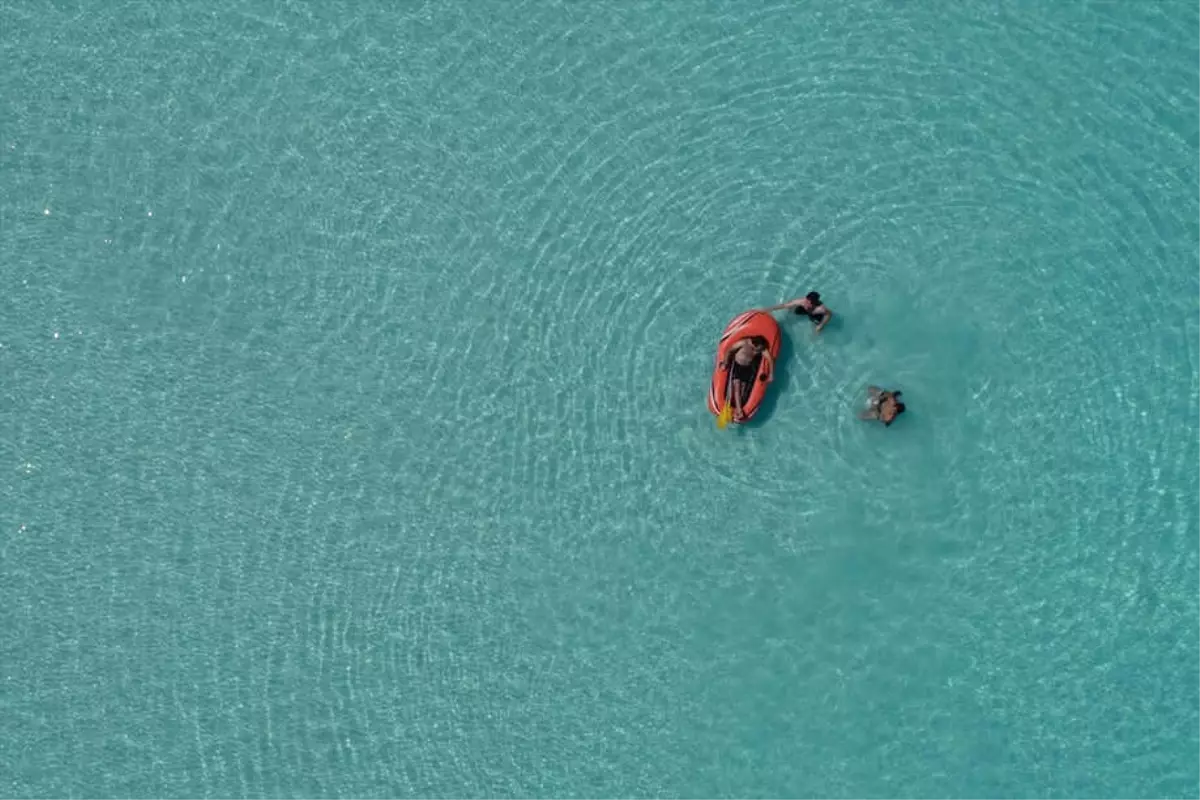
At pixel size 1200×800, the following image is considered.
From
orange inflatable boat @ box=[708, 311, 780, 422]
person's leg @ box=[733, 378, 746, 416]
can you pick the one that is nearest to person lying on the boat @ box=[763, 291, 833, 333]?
orange inflatable boat @ box=[708, 311, 780, 422]

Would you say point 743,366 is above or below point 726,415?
above

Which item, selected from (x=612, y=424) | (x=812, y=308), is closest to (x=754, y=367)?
(x=812, y=308)

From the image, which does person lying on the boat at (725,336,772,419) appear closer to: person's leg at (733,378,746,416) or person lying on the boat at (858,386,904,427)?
person's leg at (733,378,746,416)

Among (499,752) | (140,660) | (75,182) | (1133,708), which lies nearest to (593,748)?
(499,752)

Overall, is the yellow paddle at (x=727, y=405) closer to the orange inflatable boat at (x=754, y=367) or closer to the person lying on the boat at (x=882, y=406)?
the orange inflatable boat at (x=754, y=367)

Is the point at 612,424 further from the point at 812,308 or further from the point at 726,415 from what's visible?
the point at 812,308

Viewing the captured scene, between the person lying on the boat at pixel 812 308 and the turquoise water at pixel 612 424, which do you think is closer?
the person lying on the boat at pixel 812 308

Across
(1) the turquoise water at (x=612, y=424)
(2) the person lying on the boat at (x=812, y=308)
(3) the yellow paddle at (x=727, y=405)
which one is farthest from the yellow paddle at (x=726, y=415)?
(2) the person lying on the boat at (x=812, y=308)
